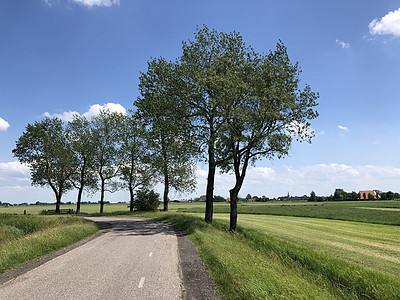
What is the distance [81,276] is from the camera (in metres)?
9.79

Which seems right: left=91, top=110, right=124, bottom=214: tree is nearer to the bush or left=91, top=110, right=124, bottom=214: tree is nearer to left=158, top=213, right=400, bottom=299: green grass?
the bush

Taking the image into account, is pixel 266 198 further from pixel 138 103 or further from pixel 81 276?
pixel 81 276

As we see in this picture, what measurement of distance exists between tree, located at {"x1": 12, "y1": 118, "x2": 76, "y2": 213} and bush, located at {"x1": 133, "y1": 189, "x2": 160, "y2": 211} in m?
16.9

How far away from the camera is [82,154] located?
5716 centimetres

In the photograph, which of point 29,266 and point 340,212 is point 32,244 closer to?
point 29,266

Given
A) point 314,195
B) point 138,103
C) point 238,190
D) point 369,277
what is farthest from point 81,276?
point 314,195

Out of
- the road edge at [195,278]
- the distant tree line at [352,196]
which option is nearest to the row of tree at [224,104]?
the road edge at [195,278]

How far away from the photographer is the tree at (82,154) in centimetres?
5609

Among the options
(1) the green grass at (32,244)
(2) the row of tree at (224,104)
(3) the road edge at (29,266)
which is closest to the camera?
(3) the road edge at (29,266)

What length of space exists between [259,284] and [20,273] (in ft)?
28.4

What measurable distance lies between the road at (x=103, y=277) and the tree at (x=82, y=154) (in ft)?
147

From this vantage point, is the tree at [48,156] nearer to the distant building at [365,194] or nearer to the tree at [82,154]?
the tree at [82,154]

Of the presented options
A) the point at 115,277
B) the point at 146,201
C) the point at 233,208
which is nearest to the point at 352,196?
the point at 146,201

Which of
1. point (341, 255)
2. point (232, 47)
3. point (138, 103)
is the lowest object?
point (341, 255)
